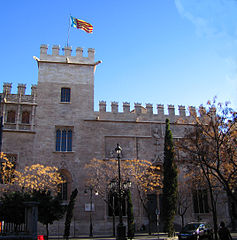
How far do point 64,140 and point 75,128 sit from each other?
1.59m

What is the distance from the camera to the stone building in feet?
85.7

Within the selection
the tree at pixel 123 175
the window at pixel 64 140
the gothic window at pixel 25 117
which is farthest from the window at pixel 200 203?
the gothic window at pixel 25 117

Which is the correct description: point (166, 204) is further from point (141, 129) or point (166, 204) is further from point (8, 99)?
point (8, 99)

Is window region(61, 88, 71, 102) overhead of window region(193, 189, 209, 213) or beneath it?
overhead

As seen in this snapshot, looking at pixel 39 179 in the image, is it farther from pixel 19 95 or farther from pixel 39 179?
pixel 19 95

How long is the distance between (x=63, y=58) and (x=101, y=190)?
14387 mm

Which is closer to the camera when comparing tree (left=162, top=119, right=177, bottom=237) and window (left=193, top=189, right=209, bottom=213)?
tree (left=162, top=119, right=177, bottom=237)

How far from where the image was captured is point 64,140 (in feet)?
90.4

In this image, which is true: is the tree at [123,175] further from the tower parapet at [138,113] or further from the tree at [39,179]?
the tower parapet at [138,113]

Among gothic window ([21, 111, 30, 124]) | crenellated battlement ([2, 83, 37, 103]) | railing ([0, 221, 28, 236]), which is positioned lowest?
A: railing ([0, 221, 28, 236])

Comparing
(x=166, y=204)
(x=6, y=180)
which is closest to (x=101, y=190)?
(x=166, y=204)

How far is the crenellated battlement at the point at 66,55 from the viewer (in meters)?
29.6

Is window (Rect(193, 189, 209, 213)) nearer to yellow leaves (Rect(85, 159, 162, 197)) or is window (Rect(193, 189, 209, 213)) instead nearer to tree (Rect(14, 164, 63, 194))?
yellow leaves (Rect(85, 159, 162, 197))

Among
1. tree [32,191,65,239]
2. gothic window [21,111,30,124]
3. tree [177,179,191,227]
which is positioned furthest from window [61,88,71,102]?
tree [177,179,191,227]
